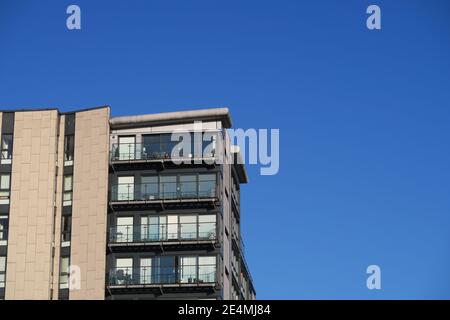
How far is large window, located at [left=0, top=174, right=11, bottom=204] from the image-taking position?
87.5 m

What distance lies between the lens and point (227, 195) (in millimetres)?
91688

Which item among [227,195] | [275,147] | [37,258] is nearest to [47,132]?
[37,258]

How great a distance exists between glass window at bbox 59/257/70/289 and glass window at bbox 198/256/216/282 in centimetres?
1256

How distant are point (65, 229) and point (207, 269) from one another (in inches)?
567

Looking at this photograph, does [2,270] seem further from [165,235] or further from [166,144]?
[166,144]

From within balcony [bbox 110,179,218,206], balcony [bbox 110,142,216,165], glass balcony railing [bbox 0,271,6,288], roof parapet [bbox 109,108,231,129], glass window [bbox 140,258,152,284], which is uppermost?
roof parapet [bbox 109,108,231,129]

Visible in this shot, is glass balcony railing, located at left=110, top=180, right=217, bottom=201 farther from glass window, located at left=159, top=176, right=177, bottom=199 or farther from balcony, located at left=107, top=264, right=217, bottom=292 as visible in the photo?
balcony, located at left=107, top=264, right=217, bottom=292

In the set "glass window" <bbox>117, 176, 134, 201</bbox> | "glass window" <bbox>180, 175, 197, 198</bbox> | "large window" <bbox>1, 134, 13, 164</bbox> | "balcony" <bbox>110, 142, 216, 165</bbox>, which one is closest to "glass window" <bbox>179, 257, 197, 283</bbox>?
"glass window" <bbox>180, 175, 197, 198</bbox>

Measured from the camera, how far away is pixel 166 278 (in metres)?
82.1

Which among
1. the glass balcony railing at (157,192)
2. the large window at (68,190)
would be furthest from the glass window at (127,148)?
the large window at (68,190)

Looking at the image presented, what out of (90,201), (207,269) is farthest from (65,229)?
(207,269)

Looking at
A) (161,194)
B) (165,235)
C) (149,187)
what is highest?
(149,187)

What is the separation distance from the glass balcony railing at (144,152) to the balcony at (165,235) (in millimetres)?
6452
